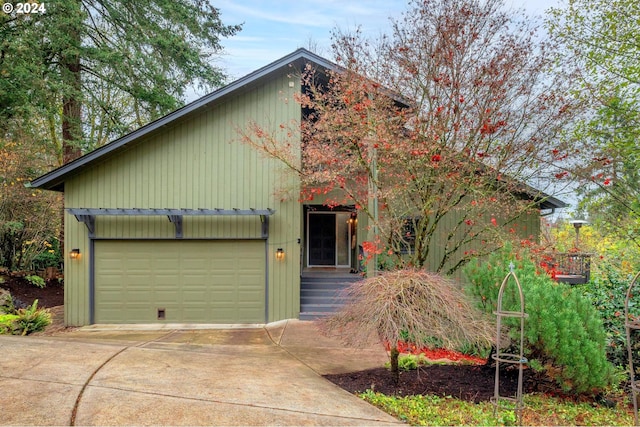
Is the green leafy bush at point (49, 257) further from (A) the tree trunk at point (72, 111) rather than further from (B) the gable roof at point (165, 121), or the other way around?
(B) the gable roof at point (165, 121)

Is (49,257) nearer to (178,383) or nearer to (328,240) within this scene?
(328,240)

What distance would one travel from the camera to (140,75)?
12125mm

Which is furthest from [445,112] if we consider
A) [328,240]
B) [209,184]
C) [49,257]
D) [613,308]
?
[49,257]

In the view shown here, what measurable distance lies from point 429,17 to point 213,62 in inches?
354

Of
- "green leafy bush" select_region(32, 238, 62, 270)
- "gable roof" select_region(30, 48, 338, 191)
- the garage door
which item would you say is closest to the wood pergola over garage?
the garage door

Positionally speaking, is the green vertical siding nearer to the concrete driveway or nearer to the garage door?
the garage door

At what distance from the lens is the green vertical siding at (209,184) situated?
9312 mm

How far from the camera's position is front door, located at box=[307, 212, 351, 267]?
1241 cm

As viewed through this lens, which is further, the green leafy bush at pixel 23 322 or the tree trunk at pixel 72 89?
the tree trunk at pixel 72 89

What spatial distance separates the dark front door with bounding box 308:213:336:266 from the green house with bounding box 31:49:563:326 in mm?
2940

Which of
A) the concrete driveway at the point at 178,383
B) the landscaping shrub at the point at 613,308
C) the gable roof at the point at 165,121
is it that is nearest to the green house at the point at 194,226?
the gable roof at the point at 165,121

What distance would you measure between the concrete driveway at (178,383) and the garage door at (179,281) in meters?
2.05

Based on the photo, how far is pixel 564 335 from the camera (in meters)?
4.51

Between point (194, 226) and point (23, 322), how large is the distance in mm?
3985
